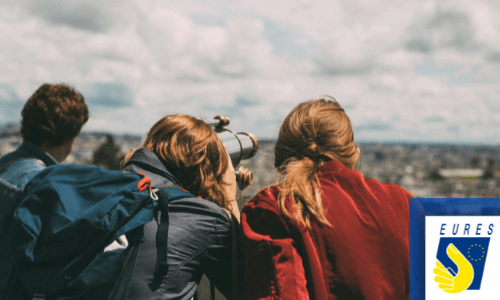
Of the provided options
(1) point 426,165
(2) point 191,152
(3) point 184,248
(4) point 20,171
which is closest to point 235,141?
(2) point 191,152

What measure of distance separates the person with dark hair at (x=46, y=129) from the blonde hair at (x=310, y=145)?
1.64m

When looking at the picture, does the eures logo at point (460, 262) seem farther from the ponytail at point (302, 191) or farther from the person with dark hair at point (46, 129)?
the person with dark hair at point (46, 129)

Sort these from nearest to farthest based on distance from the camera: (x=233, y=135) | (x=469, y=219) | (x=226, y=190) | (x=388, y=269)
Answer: (x=469, y=219) → (x=388, y=269) → (x=226, y=190) → (x=233, y=135)

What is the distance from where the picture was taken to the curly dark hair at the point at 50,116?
2.79 meters

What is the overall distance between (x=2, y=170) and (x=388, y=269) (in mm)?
2275

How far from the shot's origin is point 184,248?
1.75 meters

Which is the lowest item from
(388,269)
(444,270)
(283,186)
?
(388,269)

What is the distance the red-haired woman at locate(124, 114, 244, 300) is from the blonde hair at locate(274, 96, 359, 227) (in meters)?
0.38

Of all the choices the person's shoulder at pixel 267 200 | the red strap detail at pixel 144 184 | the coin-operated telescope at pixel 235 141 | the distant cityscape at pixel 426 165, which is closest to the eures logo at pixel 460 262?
the person's shoulder at pixel 267 200

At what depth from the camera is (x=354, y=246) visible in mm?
1563

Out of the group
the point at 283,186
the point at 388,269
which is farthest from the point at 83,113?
the point at 388,269

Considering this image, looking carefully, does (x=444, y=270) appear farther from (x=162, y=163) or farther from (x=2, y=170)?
(x=2, y=170)

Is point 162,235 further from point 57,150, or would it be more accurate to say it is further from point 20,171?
point 57,150

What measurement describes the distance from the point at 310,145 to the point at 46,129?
193cm
